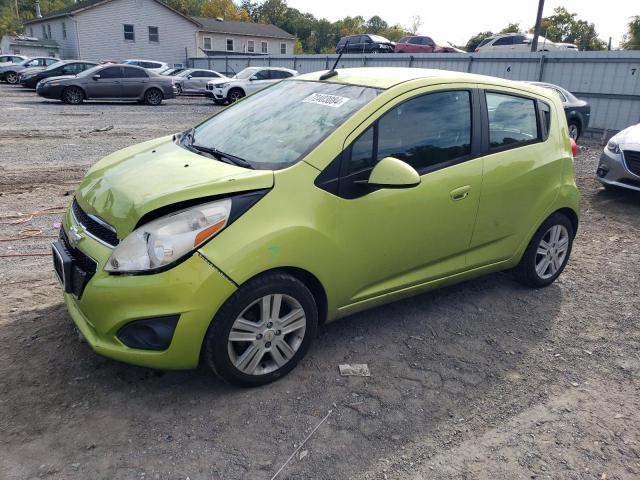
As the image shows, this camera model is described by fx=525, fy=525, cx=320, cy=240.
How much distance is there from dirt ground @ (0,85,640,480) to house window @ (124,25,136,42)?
42.3 meters

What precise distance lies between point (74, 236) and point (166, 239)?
77 cm

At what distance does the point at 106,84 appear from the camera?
20.0 m

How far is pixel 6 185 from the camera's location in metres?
7.32

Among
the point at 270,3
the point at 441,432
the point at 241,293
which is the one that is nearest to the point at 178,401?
the point at 241,293

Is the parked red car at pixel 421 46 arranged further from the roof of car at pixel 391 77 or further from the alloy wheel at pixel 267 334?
the alloy wheel at pixel 267 334

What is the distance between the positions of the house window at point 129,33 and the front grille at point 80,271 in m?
44.1

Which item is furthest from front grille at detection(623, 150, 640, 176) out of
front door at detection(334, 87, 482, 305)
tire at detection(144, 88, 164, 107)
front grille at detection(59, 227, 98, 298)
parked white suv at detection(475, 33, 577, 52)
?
parked white suv at detection(475, 33, 577, 52)

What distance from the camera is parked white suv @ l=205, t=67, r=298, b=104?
22.0 metres

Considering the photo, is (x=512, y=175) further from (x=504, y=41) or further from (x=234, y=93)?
(x=504, y=41)

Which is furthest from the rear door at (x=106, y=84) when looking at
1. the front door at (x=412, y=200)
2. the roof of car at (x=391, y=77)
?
the front door at (x=412, y=200)

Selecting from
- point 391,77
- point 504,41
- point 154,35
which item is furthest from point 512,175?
point 154,35

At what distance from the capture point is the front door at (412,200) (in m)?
3.19

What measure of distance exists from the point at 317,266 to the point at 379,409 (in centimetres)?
89

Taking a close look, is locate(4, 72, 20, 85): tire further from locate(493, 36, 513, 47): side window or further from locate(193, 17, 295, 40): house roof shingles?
locate(493, 36, 513, 47): side window
